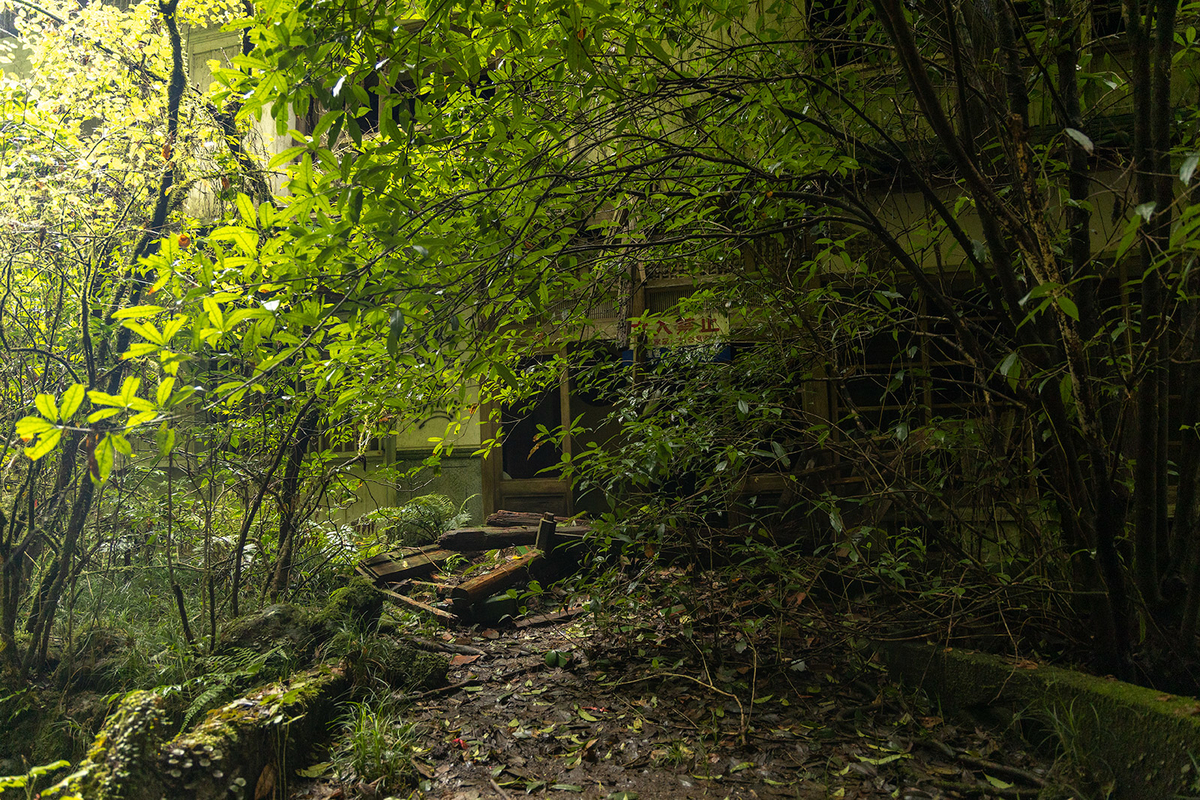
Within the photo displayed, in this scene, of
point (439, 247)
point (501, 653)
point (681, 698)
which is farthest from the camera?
point (501, 653)

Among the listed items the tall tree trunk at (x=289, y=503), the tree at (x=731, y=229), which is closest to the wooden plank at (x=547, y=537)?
the tall tree trunk at (x=289, y=503)

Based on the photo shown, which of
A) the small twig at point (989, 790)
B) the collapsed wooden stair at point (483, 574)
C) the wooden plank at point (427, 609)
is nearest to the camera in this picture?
the small twig at point (989, 790)

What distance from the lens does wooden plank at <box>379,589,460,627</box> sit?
586 centimetres

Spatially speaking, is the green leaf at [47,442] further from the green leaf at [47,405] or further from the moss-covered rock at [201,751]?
the moss-covered rock at [201,751]

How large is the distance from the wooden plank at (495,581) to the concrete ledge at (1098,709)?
3.26m

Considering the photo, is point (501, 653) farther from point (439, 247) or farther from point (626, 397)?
point (439, 247)

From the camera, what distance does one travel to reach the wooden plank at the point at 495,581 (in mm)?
5926

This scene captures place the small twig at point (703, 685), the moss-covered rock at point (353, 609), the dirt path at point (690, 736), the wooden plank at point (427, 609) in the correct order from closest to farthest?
the dirt path at point (690, 736)
the small twig at point (703, 685)
the moss-covered rock at point (353, 609)
the wooden plank at point (427, 609)

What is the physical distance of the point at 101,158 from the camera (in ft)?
15.4

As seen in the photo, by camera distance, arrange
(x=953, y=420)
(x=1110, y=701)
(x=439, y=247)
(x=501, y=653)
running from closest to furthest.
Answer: (x=439, y=247), (x=1110, y=701), (x=953, y=420), (x=501, y=653)

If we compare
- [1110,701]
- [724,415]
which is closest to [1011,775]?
[1110,701]

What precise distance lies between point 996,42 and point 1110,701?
→ 3.05 metres

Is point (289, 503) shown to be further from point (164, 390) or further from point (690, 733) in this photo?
point (164, 390)

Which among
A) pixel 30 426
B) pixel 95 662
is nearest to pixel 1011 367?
pixel 30 426
